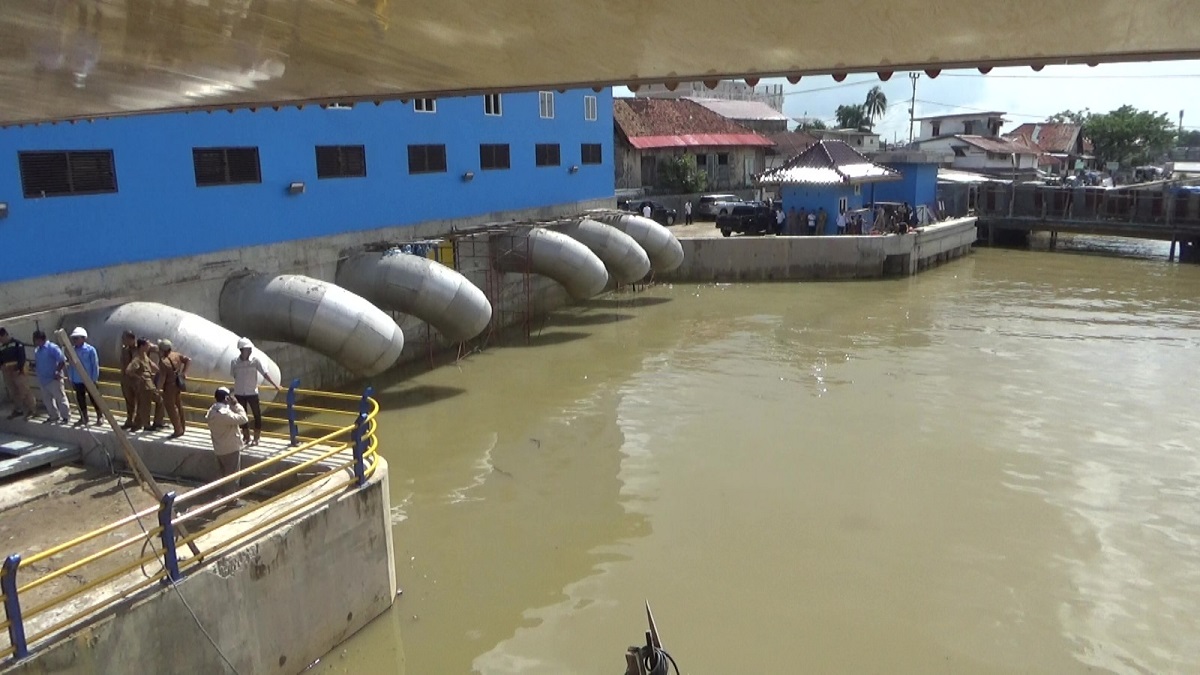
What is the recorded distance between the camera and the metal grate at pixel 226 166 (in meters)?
13.5

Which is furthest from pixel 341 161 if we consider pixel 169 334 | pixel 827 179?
pixel 827 179

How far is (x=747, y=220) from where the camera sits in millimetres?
30094

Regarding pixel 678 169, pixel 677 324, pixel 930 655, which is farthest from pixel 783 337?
pixel 678 169

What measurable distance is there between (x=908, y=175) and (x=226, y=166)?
27.0 metres

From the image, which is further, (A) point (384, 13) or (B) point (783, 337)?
(B) point (783, 337)

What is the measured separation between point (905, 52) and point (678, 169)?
35.7 meters

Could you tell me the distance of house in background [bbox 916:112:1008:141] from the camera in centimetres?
6169

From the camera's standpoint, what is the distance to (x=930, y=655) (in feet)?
24.8

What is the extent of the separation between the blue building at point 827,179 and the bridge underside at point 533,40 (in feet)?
83.6

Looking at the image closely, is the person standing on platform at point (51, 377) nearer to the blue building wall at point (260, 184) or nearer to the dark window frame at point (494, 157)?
the blue building wall at point (260, 184)

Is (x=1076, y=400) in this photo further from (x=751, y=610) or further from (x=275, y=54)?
(x=275, y=54)

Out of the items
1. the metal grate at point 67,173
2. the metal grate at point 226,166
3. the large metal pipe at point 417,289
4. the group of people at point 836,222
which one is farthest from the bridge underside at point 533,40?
the group of people at point 836,222

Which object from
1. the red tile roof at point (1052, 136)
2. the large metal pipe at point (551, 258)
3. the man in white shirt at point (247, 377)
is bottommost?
the man in white shirt at point (247, 377)

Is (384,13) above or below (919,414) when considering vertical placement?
above
